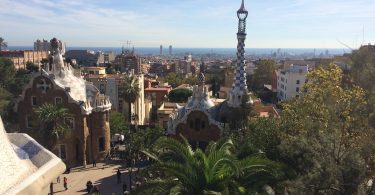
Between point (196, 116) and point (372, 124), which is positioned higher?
point (372, 124)

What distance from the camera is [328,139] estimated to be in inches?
517

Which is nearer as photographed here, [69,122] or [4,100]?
[69,122]

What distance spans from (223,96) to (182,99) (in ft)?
19.5

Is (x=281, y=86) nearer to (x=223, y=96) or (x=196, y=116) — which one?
(x=223, y=96)

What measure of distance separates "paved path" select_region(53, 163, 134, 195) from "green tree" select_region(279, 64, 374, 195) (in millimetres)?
13280

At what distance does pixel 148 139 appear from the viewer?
91.0 feet

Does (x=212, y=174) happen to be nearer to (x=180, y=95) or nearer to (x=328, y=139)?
(x=328, y=139)

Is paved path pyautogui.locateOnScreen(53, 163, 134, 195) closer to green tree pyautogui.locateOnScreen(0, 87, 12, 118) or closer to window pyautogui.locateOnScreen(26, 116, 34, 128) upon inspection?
window pyautogui.locateOnScreen(26, 116, 34, 128)

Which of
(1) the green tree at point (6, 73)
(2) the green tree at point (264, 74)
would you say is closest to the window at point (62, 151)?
(1) the green tree at point (6, 73)

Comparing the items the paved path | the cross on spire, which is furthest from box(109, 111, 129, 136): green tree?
the cross on spire

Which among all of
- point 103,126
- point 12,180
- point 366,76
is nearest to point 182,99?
point 103,126

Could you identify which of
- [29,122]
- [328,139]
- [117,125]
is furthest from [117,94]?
[328,139]

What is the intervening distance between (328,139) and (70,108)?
21.8 m

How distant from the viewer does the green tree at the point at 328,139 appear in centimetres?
1166
